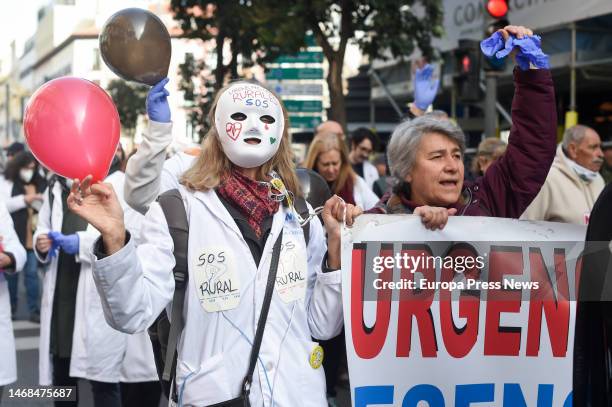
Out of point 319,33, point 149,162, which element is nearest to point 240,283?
point 149,162

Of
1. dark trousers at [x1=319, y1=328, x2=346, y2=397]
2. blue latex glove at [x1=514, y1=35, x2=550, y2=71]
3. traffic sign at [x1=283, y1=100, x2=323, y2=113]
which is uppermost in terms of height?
traffic sign at [x1=283, y1=100, x2=323, y2=113]

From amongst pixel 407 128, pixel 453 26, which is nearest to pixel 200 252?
pixel 407 128

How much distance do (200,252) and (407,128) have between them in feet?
3.26

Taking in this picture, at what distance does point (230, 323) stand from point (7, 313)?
1.98 metres

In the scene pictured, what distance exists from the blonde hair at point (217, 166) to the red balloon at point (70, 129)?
0.29 metres

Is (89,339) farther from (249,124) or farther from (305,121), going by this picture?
(305,121)

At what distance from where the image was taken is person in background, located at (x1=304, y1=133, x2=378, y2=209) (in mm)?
6398

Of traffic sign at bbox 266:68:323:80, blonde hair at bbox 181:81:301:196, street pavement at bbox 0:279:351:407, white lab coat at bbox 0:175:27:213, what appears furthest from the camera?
traffic sign at bbox 266:68:323:80

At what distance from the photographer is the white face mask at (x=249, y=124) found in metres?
3.20

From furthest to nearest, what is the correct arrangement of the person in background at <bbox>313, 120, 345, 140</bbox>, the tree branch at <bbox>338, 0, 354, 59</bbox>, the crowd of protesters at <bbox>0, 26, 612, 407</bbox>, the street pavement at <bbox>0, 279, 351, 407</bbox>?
the tree branch at <bbox>338, 0, 354, 59</bbox>
the person in background at <bbox>313, 120, 345, 140</bbox>
the street pavement at <bbox>0, 279, 351, 407</bbox>
the crowd of protesters at <bbox>0, 26, 612, 407</bbox>

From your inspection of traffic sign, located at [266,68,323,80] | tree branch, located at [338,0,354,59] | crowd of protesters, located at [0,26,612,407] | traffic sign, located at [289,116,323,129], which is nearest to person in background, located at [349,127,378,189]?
crowd of protesters, located at [0,26,612,407]

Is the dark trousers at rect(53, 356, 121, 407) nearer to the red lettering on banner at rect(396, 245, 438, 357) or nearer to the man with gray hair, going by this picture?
Answer: the red lettering on banner at rect(396, 245, 438, 357)

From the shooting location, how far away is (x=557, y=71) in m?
15.7

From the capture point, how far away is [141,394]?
5.19m
